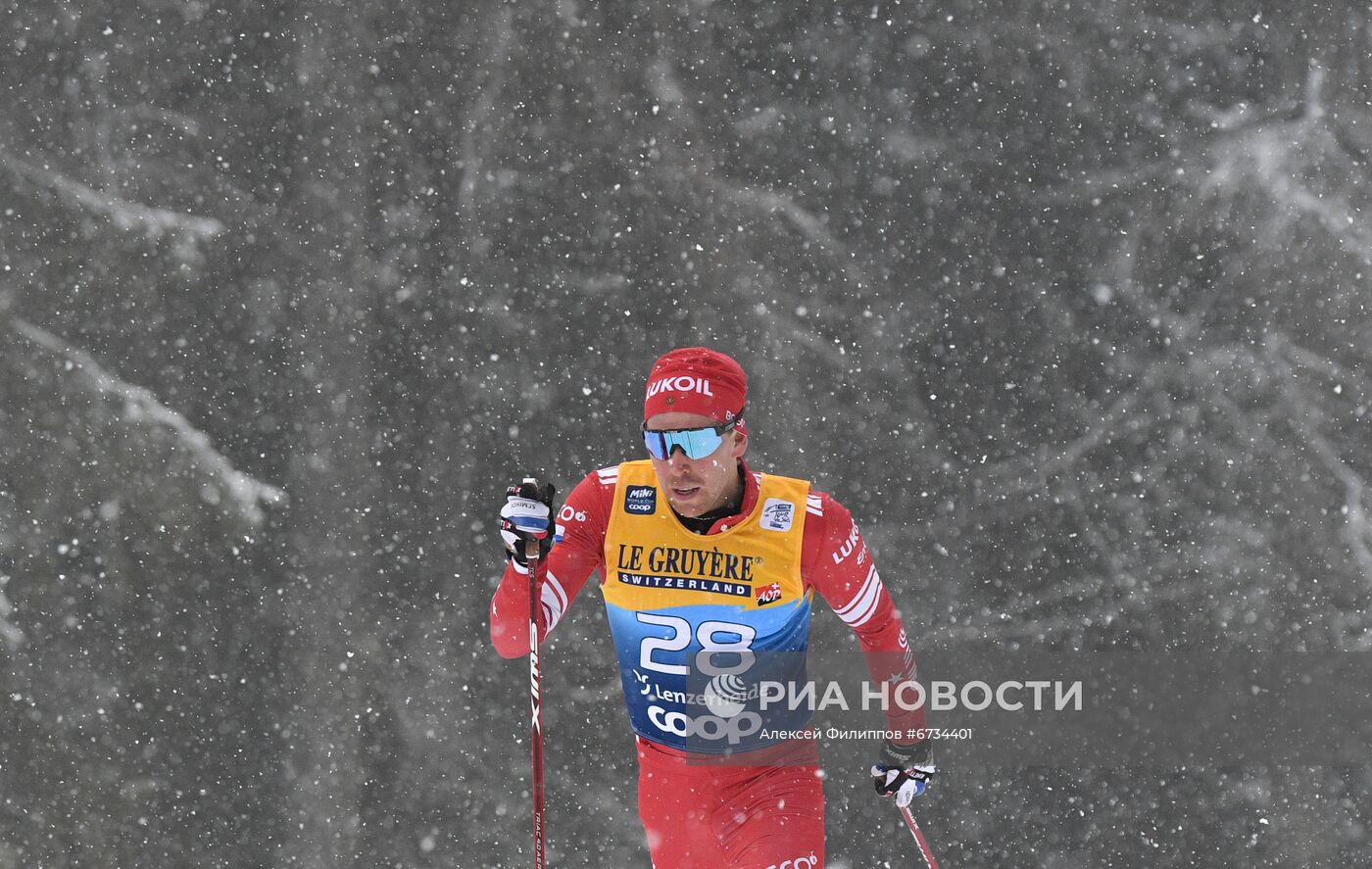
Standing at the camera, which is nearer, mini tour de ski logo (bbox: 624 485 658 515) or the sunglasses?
the sunglasses

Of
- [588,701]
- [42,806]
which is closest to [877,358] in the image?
[588,701]

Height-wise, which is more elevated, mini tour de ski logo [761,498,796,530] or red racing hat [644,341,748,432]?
red racing hat [644,341,748,432]

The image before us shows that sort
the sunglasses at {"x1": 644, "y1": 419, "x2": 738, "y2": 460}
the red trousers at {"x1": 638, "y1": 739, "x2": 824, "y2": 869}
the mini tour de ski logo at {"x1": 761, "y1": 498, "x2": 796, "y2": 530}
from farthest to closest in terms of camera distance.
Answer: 1. the mini tour de ski logo at {"x1": 761, "y1": 498, "x2": 796, "y2": 530}
2. the red trousers at {"x1": 638, "y1": 739, "x2": 824, "y2": 869}
3. the sunglasses at {"x1": 644, "y1": 419, "x2": 738, "y2": 460}

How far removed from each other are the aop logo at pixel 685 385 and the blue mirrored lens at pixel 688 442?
0.34 feet

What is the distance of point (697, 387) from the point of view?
2877 mm

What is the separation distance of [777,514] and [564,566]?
59 centimetres

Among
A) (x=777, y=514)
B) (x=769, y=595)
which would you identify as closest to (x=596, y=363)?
(x=777, y=514)

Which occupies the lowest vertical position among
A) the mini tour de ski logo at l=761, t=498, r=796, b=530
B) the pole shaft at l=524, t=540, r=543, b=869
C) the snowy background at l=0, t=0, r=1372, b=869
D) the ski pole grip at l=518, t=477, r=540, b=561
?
the pole shaft at l=524, t=540, r=543, b=869

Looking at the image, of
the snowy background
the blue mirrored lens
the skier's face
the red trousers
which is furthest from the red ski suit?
the snowy background

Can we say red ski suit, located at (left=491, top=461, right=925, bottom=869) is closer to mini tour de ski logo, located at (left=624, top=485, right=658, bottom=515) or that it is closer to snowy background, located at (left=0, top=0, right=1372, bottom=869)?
mini tour de ski logo, located at (left=624, top=485, right=658, bottom=515)

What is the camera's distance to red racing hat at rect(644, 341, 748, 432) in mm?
2865

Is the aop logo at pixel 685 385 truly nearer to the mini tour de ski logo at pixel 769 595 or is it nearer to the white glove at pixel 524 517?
the white glove at pixel 524 517

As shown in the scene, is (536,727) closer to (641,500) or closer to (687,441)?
(641,500)

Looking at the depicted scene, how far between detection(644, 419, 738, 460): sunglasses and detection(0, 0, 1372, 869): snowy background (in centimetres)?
162
